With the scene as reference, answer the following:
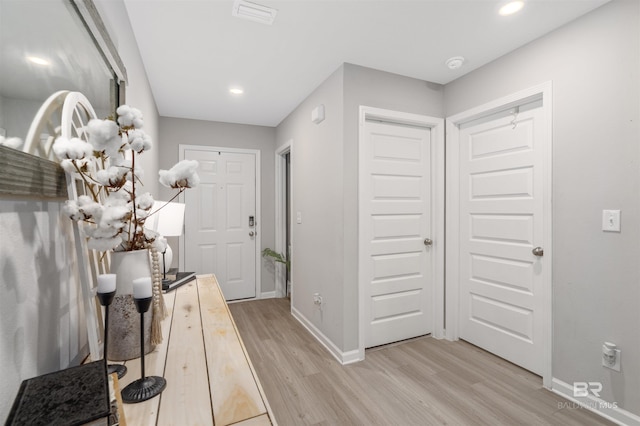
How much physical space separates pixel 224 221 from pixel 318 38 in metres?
2.70

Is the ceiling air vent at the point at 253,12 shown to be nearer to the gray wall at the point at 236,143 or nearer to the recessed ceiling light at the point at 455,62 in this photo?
the recessed ceiling light at the point at 455,62

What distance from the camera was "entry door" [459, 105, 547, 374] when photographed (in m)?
2.17

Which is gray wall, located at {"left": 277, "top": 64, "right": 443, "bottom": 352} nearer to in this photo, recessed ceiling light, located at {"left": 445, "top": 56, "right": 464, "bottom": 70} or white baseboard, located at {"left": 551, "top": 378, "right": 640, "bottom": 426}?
recessed ceiling light, located at {"left": 445, "top": 56, "right": 464, "bottom": 70}

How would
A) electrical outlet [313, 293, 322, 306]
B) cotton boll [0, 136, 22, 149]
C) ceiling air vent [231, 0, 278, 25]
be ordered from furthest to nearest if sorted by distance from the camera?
electrical outlet [313, 293, 322, 306], ceiling air vent [231, 0, 278, 25], cotton boll [0, 136, 22, 149]

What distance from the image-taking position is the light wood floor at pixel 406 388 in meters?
1.77

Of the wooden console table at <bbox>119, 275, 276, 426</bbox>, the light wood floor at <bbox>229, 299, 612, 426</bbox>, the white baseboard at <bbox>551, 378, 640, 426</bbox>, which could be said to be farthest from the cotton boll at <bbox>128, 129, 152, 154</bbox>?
the white baseboard at <bbox>551, 378, 640, 426</bbox>

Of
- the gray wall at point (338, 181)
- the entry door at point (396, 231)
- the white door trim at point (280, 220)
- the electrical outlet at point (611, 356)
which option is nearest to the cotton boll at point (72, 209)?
the gray wall at point (338, 181)

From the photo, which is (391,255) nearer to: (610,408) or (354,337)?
(354,337)

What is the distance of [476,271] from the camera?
103 inches

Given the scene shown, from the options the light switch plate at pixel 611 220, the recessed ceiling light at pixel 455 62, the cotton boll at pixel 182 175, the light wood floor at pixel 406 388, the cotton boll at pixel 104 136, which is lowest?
the light wood floor at pixel 406 388

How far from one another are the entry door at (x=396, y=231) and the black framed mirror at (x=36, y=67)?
6.27 feet

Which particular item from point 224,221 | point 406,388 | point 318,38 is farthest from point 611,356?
A: point 224,221

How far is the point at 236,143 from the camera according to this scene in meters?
4.07

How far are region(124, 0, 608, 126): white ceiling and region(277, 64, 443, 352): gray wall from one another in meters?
0.15
